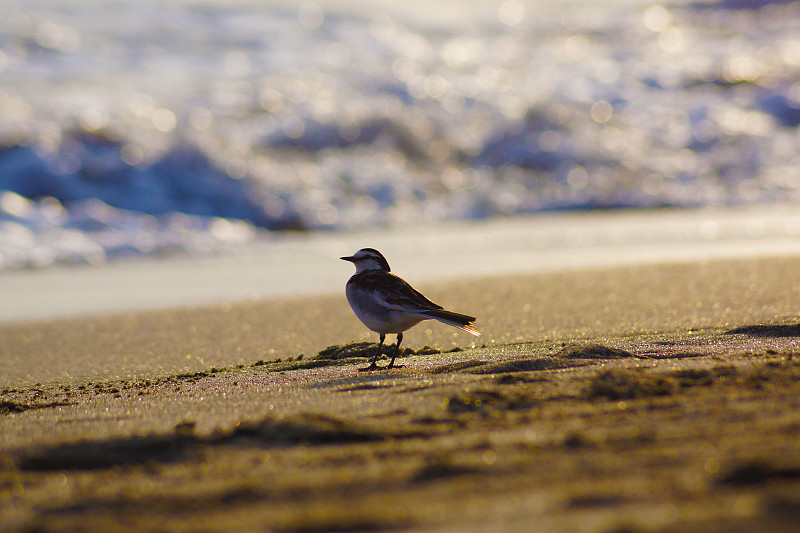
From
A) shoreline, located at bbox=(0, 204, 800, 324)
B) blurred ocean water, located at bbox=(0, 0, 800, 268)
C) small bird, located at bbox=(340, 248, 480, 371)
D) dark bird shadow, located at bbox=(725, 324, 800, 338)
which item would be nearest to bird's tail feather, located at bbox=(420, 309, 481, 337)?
small bird, located at bbox=(340, 248, 480, 371)

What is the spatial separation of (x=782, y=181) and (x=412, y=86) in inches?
343

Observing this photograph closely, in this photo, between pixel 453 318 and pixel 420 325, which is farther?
pixel 420 325

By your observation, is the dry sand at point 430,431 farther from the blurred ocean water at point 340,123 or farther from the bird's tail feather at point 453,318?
the blurred ocean water at point 340,123

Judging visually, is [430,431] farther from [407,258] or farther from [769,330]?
[407,258]

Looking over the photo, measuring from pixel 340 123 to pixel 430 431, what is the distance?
15.6 m

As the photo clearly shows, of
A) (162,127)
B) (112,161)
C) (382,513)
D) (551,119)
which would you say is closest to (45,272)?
(112,161)

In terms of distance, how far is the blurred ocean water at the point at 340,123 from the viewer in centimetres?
1399

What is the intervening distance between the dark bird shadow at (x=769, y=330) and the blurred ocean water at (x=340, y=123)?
8.40 metres

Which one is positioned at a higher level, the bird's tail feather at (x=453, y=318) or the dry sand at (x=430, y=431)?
the bird's tail feather at (x=453, y=318)

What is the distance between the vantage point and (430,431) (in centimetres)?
279

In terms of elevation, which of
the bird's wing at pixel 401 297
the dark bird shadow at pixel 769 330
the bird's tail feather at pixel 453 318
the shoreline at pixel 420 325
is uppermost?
the bird's wing at pixel 401 297

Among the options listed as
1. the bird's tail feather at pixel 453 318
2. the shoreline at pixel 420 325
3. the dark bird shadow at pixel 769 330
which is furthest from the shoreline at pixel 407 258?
the dark bird shadow at pixel 769 330

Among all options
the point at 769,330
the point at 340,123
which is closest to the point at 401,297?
the point at 769,330

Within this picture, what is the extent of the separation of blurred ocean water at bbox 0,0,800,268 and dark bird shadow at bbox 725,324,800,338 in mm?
8404
